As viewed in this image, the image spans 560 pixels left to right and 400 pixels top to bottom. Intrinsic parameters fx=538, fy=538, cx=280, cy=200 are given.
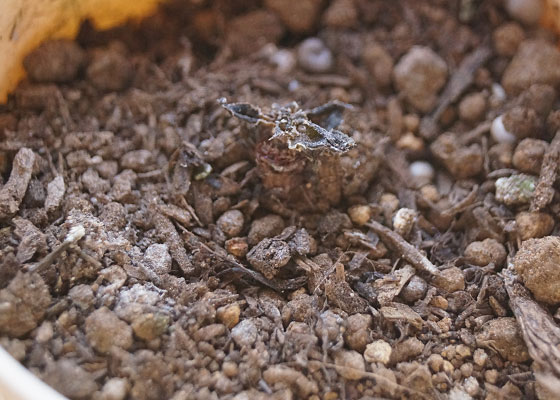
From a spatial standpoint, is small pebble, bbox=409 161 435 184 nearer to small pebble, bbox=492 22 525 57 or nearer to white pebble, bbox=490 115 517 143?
white pebble, bbox=490 115 517 143

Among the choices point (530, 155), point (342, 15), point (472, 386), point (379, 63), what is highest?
point (342, 15)

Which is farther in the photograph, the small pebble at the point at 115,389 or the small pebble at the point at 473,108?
the small pebble at the point at 473,108

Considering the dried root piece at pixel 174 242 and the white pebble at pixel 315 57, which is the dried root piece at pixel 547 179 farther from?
the dried root piece at pixel 174 242

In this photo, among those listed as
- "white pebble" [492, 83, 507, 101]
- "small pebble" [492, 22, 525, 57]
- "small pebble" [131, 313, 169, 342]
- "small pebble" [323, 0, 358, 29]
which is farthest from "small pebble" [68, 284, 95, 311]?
"small pebble" [492, 22, 525, 57]

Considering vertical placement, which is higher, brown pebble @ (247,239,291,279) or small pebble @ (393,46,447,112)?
small pebble @ (393,46,447,112)

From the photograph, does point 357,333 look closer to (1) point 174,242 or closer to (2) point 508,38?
(1) point 174,242

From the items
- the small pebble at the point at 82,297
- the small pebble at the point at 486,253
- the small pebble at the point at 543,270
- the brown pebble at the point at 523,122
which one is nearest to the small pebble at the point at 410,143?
the brown pebble at the point at 523,122

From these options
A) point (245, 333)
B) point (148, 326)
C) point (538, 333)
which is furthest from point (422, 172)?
point (148, 326)
